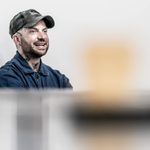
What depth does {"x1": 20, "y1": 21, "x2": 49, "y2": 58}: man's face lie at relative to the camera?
4.65ft

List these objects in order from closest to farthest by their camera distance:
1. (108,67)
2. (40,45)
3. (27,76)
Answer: (108,67) → (27,76) → (40,45)

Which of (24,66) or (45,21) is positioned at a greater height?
(45,21)

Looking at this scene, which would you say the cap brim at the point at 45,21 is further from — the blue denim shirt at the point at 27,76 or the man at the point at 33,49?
the blue denim shirt at the point at 27,76

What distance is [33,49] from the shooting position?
1.42 m

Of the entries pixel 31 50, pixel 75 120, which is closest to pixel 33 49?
pixel 31 50

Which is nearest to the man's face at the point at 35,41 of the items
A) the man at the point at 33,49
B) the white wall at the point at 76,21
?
the man at the point at 33,49

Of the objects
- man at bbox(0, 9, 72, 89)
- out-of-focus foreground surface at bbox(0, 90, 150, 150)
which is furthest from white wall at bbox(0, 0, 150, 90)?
out-of-focus foreground surface at bbox(0, 90, 150, 150)

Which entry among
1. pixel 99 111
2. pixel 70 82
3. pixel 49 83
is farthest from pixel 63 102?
pixel 70 82

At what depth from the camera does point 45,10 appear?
1.55m

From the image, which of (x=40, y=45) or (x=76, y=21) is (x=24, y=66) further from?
(x=76, y=21)

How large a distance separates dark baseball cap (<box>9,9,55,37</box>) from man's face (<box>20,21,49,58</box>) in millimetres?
21

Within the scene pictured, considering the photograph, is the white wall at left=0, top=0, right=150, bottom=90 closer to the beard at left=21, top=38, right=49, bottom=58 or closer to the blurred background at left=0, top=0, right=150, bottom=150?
the beard at left=21, top=38, right=49, bottom=58

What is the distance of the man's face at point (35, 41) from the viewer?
1.42m

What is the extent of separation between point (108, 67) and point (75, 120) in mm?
47
